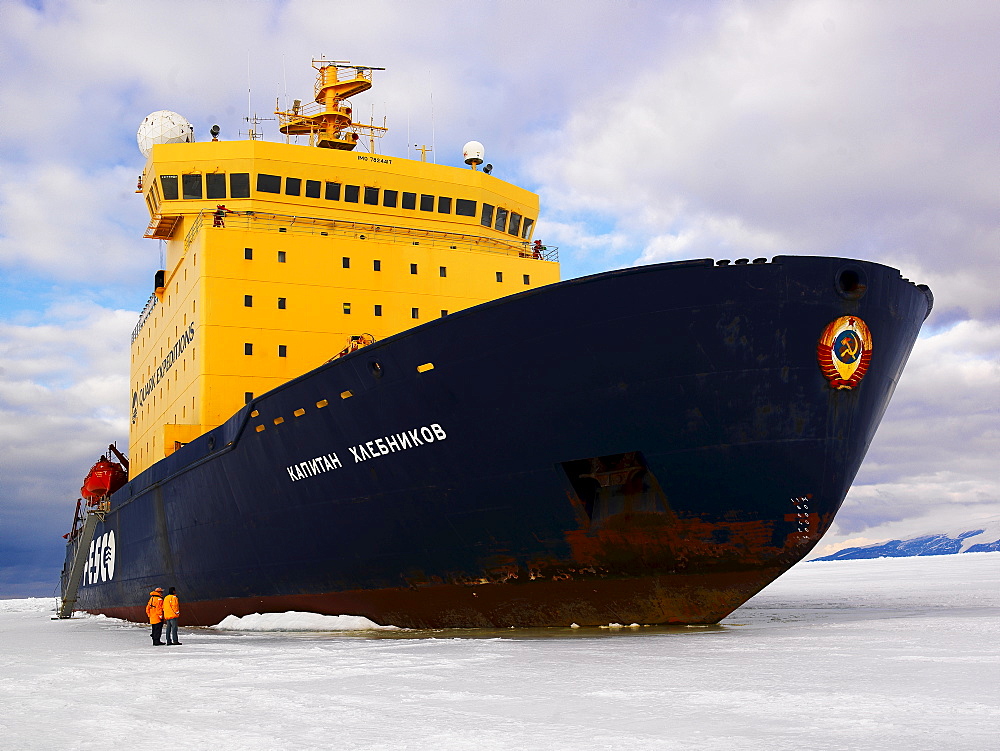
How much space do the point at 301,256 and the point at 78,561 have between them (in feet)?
52.5

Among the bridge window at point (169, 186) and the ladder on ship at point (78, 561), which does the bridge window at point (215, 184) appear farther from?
the ladder on ship at point (78, 561)

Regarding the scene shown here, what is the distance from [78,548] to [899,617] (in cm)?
2312

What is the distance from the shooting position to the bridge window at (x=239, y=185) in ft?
55.7

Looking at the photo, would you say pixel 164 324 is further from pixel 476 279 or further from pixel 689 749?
pixel 689 749

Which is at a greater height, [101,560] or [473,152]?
[473,152]

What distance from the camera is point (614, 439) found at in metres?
9.41

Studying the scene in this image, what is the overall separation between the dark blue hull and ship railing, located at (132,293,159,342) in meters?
12.1

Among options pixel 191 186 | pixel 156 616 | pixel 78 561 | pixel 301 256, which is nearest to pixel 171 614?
pixel 156 616

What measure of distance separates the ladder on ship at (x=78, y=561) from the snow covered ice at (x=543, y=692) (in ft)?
51.0

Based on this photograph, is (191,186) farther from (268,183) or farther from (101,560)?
(101,560)

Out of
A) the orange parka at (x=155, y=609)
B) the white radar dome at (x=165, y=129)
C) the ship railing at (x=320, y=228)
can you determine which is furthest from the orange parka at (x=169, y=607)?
the white radar dome at (x=165, y=129)

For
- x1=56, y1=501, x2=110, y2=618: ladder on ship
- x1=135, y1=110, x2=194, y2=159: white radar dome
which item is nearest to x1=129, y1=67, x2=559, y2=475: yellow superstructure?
x1=135, y1=110, x2=194, y2=159: white radar dome

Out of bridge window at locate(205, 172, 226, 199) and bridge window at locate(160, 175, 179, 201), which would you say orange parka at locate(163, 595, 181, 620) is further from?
bridge window at locate(160, 175, 179, 201)

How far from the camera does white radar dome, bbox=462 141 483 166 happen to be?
18.7 metres
